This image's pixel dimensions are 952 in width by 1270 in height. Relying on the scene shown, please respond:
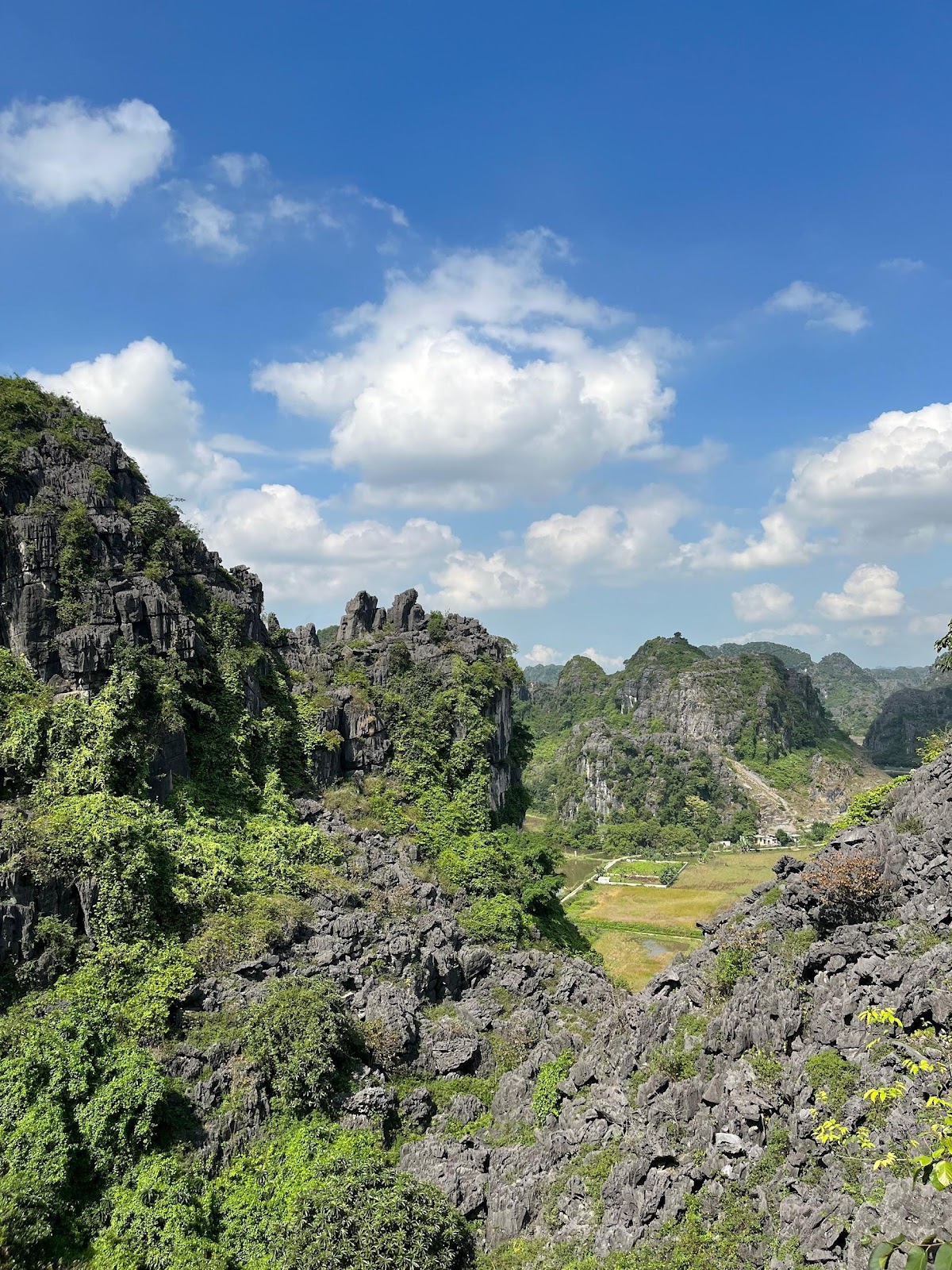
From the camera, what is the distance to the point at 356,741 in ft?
136

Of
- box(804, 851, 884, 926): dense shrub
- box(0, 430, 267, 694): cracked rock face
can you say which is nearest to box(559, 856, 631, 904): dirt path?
box(0, 430, 267, 694): cracked rock face

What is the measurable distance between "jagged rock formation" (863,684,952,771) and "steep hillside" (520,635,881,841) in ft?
47.8

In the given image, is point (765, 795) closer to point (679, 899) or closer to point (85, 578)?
point (679, 899)

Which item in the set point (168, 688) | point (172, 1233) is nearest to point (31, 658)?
point (168, 688)

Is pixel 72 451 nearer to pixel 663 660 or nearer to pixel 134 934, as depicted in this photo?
pixel 134 934

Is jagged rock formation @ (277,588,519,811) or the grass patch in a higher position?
jagged rock formation @ (277,588,519,811)

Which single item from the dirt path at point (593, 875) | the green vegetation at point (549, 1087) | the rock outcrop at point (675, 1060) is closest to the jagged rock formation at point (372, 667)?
the rock outcrop at point (675, 1060)

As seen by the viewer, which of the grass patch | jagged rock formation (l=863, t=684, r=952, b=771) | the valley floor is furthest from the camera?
jagged rock formation (l=863, t=684, r=952, b=771)

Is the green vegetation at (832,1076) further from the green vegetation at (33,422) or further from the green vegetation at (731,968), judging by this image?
the green vegetation at (33,422)

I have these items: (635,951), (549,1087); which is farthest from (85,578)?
(635,951)

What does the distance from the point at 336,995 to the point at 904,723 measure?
171199 mm

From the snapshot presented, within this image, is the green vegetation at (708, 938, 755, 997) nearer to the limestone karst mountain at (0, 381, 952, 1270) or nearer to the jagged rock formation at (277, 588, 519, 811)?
the limestone karst mountain at (0, 381, 952, 1270)

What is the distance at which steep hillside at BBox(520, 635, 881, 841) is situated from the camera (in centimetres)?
11825

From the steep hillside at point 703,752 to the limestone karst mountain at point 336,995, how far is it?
3380 inches
